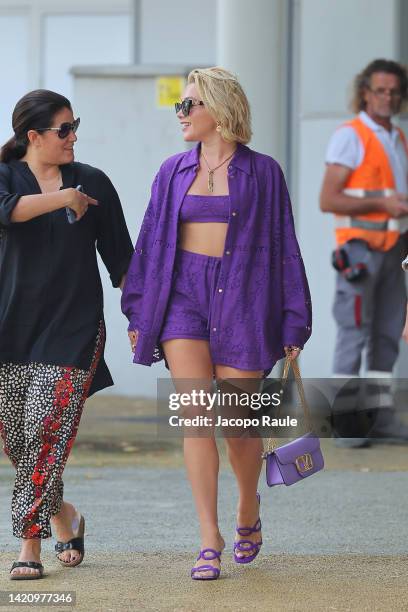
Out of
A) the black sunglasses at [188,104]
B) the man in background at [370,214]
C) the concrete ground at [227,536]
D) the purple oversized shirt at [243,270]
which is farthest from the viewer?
the man in background at [370,214]

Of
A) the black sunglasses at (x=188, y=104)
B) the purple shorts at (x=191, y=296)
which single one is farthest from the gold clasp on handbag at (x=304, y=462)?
the black sunglasses at (x=188, y=104)

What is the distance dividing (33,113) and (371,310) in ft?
12.7

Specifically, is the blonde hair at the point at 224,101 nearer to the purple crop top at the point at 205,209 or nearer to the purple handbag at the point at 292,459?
the purple crop top at the point at 205,209

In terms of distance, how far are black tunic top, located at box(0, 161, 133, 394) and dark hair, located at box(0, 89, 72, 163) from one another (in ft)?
0.27

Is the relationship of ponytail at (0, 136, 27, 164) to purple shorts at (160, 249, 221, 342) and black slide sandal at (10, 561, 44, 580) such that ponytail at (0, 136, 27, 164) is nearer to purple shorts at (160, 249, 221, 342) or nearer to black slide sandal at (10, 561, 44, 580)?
purple shorts at (160, 249, 221, 342)

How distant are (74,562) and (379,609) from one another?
1.30 meters

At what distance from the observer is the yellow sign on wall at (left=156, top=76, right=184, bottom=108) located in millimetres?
11875

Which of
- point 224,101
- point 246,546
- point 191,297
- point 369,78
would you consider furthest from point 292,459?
point 369,78

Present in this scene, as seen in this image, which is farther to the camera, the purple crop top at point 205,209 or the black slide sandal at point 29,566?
the purple crop top at point 205,209

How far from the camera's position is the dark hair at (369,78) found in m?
9.54

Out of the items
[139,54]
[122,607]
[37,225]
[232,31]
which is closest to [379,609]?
[122,607]

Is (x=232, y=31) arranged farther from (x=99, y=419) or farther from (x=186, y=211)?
(x=186, y=211)

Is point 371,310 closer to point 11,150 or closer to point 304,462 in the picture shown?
point 304,462

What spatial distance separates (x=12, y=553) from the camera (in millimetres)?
6488
